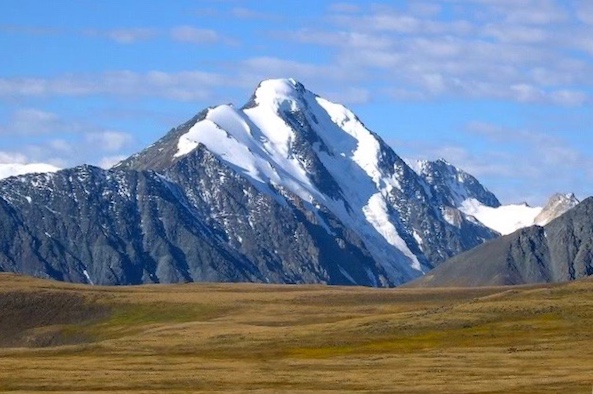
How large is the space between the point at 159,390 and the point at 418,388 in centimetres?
1800

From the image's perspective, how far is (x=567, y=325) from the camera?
529 ft

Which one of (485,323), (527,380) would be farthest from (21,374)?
(485,323)

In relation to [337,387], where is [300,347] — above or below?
above

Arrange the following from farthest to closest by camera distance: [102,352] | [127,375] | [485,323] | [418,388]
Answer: [485,323] < [102,352] < [127,375] < [418,388]

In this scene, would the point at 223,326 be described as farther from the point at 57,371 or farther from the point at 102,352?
the point at 57,371

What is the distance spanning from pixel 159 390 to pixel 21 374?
17468 millimetres

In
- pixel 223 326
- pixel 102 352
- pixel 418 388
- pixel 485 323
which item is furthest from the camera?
pixel 223 326

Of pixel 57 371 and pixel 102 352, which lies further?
pixel 102 352

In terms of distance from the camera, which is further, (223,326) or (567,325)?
(223,326)

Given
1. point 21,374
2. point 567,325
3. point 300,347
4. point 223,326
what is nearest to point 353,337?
point 300,347

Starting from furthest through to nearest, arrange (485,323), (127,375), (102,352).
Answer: (485,323), (102,352), (127,375)

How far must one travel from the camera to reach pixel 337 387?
352 feet

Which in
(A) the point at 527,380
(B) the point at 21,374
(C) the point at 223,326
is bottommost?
(A) the point at 527,380

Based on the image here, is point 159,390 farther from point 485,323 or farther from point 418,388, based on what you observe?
point 485,323
